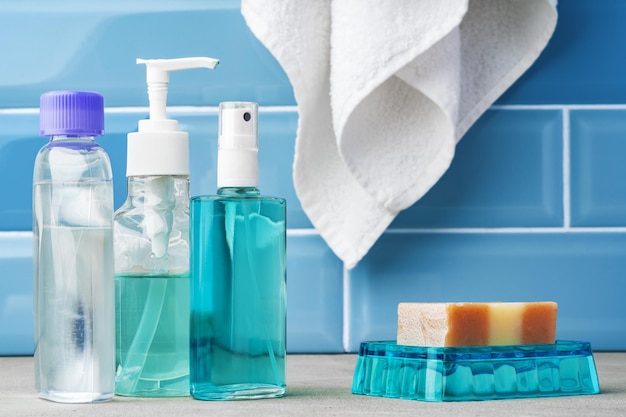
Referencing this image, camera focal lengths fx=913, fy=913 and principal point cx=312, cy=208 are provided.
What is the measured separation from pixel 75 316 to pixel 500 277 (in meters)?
0.50

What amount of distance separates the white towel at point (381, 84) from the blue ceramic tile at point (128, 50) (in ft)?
0.24

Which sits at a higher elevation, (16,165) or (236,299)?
(16,165)

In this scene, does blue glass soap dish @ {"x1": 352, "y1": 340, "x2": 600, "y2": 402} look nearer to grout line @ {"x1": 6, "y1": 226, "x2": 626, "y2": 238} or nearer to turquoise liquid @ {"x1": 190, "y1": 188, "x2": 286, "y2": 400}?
turquoise liquid @ {"x1": 190, "y1": 188, "x2": 286, "y2": 400}

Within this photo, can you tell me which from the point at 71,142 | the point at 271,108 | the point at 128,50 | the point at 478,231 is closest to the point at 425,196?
the point at 478,231

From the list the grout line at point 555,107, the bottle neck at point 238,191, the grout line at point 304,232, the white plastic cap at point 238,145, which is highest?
the grout line at point 555,107

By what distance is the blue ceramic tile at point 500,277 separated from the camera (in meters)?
0.92

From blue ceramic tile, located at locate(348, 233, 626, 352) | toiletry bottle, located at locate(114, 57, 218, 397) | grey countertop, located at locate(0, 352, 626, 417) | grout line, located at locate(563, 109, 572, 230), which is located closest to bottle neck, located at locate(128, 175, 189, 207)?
toiletry bottle, located at locate(114, 57, 218, 397)

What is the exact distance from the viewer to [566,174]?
0.94 meters

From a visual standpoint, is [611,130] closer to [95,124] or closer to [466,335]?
[466,335]

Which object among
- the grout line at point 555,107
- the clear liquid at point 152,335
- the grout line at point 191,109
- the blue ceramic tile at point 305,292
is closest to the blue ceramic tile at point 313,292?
the blue ceramic tile at point 305,292

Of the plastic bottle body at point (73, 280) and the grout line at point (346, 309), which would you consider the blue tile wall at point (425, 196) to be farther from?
the plastic bottle body at point (73, 280)

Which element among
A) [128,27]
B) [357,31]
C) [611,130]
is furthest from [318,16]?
[611,130]

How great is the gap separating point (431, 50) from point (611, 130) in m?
0.24

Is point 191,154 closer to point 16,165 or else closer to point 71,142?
point 16,165
